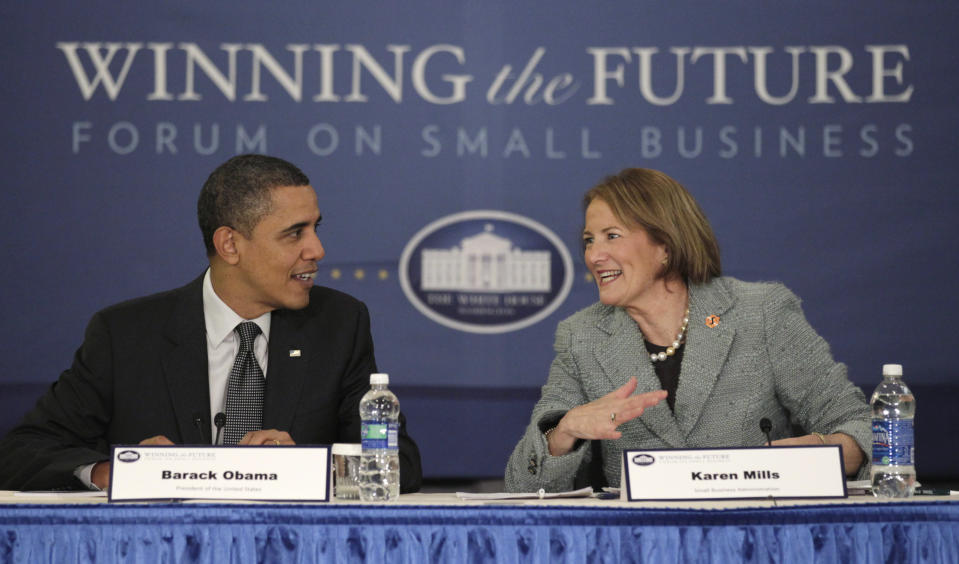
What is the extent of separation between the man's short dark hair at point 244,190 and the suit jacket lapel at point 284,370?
0.84ft

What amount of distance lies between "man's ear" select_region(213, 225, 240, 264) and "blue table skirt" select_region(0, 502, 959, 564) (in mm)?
1070

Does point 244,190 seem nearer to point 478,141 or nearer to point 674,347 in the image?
point 674,347

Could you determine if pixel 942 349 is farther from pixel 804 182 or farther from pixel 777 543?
pixel 777 543

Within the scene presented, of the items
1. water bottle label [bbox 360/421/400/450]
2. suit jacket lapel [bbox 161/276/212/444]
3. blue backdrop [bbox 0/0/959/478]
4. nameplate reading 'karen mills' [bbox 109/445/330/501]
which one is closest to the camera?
nameplate reading 'karen mills' [bbox 109/445/330/501]

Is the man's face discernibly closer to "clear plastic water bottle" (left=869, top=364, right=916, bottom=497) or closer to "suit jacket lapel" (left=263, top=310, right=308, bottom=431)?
"suit jacket lapel" (left=263, top=310, right=308, bottom=431)

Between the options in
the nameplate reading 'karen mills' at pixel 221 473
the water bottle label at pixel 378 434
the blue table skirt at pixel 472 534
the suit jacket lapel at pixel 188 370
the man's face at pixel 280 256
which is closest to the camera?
the blue table skirt at pixel 472 534

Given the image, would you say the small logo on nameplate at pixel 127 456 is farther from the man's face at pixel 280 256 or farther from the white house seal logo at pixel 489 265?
the white house seal logo at pixel 489 265

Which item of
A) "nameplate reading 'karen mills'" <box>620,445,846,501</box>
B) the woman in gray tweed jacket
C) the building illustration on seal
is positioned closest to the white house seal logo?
the building illustration on seal

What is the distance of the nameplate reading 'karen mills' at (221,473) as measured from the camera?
2.04m

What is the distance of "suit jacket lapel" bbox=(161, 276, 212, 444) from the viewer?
274cm

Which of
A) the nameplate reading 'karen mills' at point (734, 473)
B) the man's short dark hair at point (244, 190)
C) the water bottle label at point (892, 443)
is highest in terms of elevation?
the man's short dark hair at point (244, 190)

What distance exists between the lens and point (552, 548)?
6.27ft

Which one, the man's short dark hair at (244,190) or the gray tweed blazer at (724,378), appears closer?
the gray tweed blazer at (724,378)

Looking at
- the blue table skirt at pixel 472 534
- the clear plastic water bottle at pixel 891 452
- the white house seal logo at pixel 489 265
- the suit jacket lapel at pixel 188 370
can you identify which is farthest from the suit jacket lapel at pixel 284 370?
the white house seal logo at pixel 489 265
